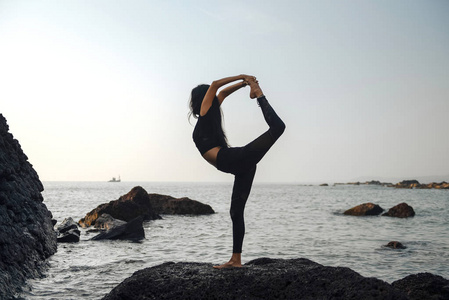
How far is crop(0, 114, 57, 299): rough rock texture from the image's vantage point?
26.4 feet

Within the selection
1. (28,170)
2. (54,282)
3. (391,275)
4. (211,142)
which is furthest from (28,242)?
(391,275)

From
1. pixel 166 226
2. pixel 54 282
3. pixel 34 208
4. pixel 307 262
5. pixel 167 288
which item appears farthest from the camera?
pixel 166 226

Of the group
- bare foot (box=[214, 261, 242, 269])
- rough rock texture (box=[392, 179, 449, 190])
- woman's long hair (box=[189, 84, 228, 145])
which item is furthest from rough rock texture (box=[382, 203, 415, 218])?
rough rock texture (box=[392, 179, 449, 190])

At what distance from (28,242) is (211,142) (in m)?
6.70

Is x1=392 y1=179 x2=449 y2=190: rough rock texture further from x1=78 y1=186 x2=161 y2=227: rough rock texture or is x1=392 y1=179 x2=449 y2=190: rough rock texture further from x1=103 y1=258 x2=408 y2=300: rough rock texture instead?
x1=103 y1=258 x2=408 y2=300: rough rock texture

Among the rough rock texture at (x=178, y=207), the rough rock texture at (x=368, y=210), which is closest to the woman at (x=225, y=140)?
the rough rock texture at (x=178, y=207)

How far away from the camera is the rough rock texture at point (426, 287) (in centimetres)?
546

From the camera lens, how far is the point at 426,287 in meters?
5.61

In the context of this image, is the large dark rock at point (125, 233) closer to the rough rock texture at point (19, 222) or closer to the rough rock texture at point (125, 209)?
the rough rock texture at point (19, 222)

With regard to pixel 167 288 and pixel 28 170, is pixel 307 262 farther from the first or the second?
pixel 28 170

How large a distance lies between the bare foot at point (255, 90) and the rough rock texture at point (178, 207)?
28819 millimetres

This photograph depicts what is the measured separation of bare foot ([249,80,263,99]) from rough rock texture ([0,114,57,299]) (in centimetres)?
623

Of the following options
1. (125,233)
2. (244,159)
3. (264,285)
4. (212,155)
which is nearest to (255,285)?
(264,285)

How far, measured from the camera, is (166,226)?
2395 cm
